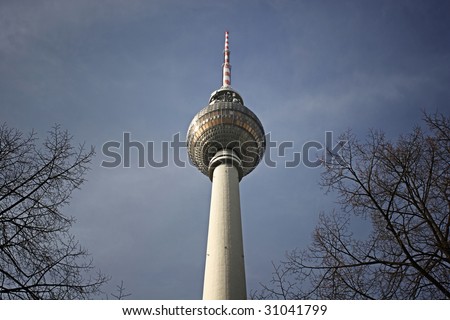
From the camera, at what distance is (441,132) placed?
957 centimetres

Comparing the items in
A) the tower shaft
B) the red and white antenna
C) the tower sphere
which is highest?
the red and white antenna

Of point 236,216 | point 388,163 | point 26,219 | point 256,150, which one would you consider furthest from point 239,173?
point 26,219

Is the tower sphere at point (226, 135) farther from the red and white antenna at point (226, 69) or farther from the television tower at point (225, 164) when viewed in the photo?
the red and white antenna at point (226, 69)

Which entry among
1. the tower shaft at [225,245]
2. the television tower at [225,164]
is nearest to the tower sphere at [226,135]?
the television tower at [225,164]

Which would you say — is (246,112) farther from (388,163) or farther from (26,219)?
(26,219)

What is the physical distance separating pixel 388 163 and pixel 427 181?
3.57 feet

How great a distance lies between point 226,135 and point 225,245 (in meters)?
14.2

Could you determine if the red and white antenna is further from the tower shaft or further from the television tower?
the tower shaft

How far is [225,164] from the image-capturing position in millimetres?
34938

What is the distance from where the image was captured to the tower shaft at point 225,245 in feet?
78.7

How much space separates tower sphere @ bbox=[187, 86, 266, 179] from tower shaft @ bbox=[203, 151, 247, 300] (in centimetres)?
509

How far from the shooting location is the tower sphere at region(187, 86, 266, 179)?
125 ft

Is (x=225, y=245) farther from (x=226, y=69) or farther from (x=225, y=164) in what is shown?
(x=226, y=69)

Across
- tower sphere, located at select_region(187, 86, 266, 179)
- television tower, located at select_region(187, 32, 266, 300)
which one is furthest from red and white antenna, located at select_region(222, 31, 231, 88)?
tower sphere, located at select_region(187, 86, 266, 179)
